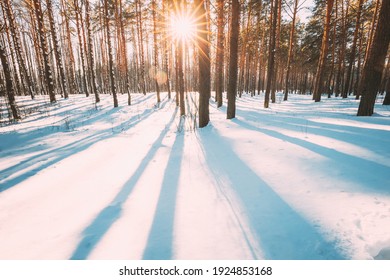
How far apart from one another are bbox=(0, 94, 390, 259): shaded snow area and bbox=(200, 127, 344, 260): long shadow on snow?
0.04ft

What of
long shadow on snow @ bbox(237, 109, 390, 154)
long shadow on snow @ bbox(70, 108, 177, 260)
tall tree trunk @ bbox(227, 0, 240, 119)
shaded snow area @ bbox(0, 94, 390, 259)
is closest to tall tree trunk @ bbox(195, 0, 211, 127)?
tall tree trunk @ bbox(227, 0, 240, 119)

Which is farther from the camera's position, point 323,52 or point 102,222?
point 323,52

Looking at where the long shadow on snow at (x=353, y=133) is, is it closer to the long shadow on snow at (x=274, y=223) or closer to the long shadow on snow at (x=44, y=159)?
the long shadow on snow at (x=274, y=223)

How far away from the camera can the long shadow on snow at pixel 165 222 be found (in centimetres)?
204

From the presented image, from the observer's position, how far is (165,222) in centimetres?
254

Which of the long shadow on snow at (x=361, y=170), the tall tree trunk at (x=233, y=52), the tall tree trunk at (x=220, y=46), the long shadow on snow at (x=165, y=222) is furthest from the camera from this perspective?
the tall tree trunk at (x=220, y=46)

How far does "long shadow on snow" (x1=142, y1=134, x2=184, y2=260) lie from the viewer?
2.04 m

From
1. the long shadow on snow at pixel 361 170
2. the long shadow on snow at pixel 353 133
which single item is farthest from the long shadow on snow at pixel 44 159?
the long shadow on snow at pixel 353 133

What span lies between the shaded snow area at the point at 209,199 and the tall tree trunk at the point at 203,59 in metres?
2.57

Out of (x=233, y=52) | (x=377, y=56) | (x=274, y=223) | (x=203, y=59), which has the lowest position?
(x=274, y=223)

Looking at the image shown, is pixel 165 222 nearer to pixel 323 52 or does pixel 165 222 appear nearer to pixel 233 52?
pixel 233 52

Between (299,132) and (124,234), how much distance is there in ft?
16.7

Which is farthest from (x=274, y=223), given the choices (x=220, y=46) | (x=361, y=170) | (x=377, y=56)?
(x=220, y=46)

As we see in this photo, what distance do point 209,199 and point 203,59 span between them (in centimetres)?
585
